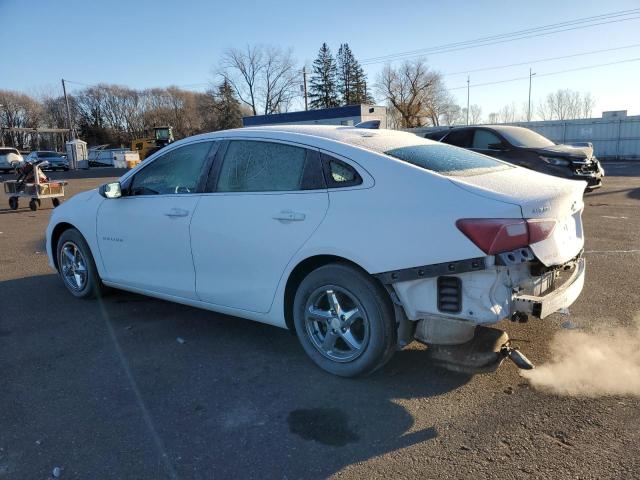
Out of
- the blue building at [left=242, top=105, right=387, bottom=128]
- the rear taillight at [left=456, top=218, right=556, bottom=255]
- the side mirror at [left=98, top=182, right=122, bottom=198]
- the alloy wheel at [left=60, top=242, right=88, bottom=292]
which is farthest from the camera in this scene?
the blue building at [left=242, top=105, right=387, bottom=128]

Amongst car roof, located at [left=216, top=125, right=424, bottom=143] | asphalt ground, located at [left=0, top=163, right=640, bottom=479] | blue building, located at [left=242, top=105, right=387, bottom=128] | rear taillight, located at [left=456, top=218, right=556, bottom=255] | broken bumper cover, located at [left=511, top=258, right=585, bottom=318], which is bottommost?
asphalt ground, located at [left=0, top=163, right=640, bottom=479]

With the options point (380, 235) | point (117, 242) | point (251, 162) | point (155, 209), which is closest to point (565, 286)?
point (380, 235)

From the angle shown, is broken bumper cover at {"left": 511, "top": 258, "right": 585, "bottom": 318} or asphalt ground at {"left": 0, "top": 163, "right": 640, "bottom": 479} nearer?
asphalt ground at {"left": 0, "top": 163, "right": 640, "bottom": 479}

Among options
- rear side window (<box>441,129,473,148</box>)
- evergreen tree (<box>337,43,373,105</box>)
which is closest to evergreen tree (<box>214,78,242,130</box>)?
evergreen tree (<box>337,43,373,105</box>)

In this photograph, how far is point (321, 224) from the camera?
11.2ft

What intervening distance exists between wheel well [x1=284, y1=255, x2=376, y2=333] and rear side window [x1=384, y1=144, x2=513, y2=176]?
2.59 feet

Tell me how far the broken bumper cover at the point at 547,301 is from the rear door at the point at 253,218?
1309 millimetres

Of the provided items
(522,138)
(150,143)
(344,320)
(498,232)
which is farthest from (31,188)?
(150,143)

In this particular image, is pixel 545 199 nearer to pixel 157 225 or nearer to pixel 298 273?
pixel 298 273

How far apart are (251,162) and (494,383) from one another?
7.51 ft

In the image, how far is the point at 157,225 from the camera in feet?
14.4

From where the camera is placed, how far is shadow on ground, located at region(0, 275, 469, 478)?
2.69 metres

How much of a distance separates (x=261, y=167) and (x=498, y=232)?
179cm

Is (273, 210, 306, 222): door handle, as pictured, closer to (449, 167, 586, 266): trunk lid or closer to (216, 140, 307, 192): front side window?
(216, 140, 307, 192): front side window
